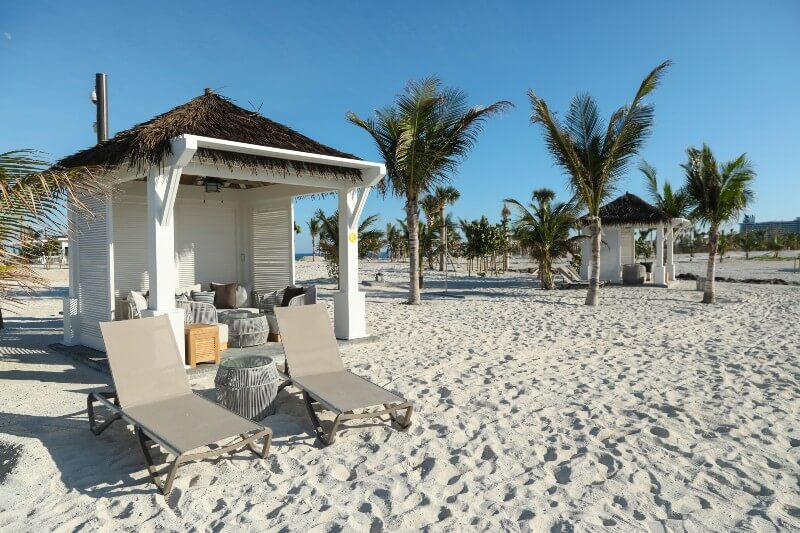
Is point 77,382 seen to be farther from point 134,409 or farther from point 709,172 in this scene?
point 709,172

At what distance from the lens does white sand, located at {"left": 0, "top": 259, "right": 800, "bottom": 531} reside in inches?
117

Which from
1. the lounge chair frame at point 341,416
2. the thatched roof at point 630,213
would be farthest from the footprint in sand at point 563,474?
the thatched roof at point 630,213

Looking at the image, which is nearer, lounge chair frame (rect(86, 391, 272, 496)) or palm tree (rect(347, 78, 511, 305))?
lounge chair frame (rect(86, 391, 272, 496))

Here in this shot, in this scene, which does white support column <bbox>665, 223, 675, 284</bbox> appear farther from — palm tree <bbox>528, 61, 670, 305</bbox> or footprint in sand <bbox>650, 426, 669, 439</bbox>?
footprint in sand <bbox>650, 426, 669, 439</bbox>

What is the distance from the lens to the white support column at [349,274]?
797cm

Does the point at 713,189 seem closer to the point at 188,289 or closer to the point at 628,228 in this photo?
the point at 628,228

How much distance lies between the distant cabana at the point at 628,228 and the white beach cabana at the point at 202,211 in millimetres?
12212

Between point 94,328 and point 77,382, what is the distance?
1.66m

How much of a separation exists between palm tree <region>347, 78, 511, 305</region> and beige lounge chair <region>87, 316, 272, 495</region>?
28.3 ft

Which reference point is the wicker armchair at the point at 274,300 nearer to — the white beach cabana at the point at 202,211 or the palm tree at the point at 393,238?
the white beach cabana at the point at 202,211

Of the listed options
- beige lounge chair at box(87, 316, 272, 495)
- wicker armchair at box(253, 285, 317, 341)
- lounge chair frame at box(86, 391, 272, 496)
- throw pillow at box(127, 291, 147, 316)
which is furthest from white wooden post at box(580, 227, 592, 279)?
lounge chair frame at box(86, 391, 272, 496)

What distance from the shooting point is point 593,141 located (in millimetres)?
12375

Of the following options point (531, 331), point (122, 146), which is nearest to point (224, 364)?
point (122, 146)

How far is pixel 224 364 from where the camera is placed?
183 inches
